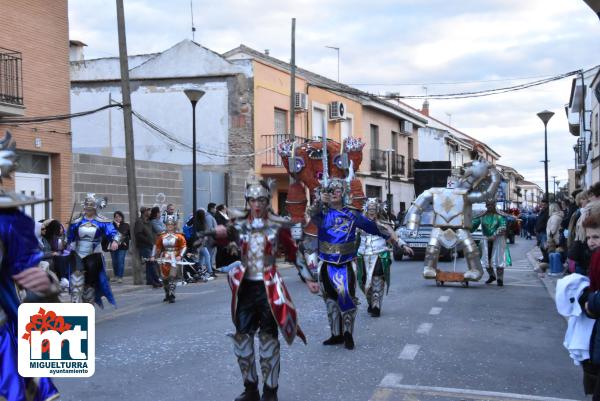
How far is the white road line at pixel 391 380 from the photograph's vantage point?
21.3ft

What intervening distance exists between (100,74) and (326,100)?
414 inches

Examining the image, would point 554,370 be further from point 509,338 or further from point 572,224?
point 572,224

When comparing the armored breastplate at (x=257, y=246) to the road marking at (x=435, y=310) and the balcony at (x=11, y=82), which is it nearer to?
the road marking at (x=435, y=310)

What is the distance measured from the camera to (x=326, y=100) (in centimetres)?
3491

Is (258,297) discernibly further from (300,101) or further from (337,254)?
(300,101)

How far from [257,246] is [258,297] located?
40 cm

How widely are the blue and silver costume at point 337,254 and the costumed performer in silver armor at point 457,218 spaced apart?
573cm

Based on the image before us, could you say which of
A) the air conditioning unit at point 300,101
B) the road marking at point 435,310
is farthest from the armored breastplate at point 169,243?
the air conditioning unit at point 300,101

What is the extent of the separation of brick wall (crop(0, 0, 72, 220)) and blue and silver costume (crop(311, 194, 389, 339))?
10.3 m

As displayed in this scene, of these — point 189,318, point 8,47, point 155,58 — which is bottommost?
point 189,318

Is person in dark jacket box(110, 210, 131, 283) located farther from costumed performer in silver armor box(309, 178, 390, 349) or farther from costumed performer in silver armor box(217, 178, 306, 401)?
costumed performer in silver armor box(217, 178, 306, 401)

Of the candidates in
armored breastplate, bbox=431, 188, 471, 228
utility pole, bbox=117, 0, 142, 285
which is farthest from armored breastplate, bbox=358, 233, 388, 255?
utility pole, bbox=117, 0, 142, 285

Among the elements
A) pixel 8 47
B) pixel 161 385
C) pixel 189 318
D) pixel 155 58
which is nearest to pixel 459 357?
pixel 161 385

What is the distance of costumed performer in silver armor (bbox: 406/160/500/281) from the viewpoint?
14008 mm
